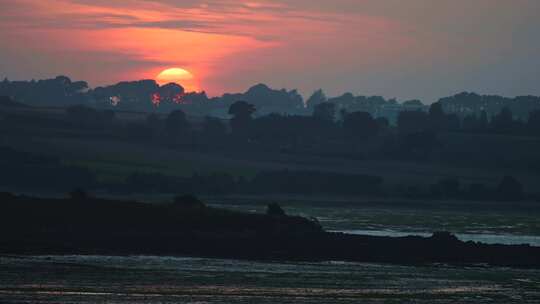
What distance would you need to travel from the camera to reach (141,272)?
5916cm

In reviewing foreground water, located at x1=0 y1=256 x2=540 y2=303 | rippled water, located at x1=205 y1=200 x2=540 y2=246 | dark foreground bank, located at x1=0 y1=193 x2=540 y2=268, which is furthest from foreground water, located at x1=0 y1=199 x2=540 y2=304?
rippled water, located at x1=205 y1=200 x2=540 y2=246

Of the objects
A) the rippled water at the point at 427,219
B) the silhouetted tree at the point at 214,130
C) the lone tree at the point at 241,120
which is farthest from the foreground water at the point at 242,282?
the lone tree at the point at 241,120

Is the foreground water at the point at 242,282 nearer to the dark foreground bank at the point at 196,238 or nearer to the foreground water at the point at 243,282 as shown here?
the foreground water at the point at 243,282

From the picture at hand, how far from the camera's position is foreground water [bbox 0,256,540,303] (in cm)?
5147

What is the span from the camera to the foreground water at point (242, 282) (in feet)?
169

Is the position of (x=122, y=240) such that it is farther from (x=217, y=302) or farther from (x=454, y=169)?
(x=454, y=169)

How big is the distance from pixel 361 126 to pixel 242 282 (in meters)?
135

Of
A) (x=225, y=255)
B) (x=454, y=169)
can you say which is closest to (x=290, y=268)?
(x=225, y=255)

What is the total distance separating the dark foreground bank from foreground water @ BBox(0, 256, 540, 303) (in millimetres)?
3025

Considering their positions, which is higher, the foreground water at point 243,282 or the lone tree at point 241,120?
the lone tree at point 241,120

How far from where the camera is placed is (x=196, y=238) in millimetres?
73500

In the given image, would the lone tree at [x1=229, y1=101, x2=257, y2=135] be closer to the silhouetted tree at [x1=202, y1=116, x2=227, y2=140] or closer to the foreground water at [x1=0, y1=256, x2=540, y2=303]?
the silhouetted tree at [x1=202, y1=116, x2=227, y2=140]

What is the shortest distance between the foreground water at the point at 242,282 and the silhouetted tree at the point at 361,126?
12244 centimetres

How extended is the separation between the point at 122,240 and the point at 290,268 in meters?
10.4
